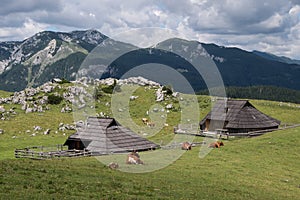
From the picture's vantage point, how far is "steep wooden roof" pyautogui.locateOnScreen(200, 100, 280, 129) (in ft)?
215

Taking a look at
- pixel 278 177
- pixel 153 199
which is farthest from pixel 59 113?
pixel 153 199

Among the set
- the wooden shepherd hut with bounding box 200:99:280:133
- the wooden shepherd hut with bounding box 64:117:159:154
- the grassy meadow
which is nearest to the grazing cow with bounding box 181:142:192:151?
the grassy meadow

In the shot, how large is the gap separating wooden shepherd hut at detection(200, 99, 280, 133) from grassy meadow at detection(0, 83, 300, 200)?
6.73 metres

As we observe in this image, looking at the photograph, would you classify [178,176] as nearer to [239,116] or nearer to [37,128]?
[239,116]

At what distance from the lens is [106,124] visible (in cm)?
4941

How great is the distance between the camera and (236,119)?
65.8 m

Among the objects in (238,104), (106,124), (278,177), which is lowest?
(278,177)

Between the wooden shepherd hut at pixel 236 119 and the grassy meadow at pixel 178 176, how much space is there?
22.1 ft

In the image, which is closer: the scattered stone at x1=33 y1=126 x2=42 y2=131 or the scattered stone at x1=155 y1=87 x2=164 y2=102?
the scattered stone at x1=33 y1=126 x2=42 y2=131

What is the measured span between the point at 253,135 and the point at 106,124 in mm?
26723

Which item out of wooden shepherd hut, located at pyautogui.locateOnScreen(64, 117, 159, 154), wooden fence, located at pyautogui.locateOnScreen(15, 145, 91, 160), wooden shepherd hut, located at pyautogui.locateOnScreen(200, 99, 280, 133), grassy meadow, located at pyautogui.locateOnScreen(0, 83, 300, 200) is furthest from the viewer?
wooden shepherd hut, located at pyautogui.locateOnScreen(200, 99, 280, 133)

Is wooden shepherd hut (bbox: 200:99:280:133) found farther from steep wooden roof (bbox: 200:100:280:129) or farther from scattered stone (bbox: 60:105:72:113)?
scattered stone (bbox: 60:105:72:113)

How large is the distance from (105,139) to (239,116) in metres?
29.4

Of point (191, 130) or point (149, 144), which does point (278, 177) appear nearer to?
point (149, 144)
